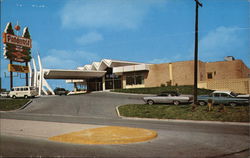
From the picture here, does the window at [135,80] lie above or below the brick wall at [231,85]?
above

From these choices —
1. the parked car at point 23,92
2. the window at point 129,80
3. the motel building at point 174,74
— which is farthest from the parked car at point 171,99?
the parked car at point 23,92

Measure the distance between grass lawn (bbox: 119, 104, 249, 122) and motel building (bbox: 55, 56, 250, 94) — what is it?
1973cm

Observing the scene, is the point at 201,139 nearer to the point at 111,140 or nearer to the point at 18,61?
the point at 111,140

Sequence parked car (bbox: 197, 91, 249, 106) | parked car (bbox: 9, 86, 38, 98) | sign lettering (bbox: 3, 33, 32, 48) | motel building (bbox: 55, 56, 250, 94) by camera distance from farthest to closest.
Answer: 1. sign lettering (bbox: 3, 33, 32, 48)
2. parked car (bbox: 9, 86, 38, 98)
3. motel building (bbox: 55, 56, 250, 94)
4. parked car (bbox: 197, 91, 249, 106)

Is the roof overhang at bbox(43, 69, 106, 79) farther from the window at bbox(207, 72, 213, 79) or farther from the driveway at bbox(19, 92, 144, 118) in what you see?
the window at bbox(207, 72, 213, 79)

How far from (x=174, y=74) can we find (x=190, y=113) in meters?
25.6

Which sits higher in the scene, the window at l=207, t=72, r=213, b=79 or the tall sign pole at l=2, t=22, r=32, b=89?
the tall sign pole at l=2, t=22, r=32, b=89

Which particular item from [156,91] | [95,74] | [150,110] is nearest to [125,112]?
[150,110]

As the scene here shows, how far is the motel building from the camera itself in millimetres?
38312

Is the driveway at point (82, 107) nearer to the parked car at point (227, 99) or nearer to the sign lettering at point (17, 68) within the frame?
the parked car at point (227, 99)

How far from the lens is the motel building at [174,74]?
38.3 meters

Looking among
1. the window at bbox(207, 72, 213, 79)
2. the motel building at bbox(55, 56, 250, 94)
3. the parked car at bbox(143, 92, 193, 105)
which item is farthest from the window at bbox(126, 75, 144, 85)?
the parked car at bbox(143, 92, 193, 105)

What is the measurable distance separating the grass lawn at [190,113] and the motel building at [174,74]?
19727 mm

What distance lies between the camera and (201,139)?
9.57 metres
